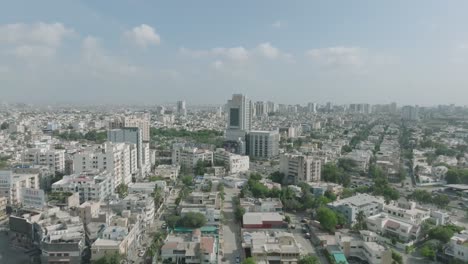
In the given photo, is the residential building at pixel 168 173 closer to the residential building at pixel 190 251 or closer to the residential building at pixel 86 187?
the residential building at pixel 86 187

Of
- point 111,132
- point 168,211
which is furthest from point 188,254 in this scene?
point 111,132

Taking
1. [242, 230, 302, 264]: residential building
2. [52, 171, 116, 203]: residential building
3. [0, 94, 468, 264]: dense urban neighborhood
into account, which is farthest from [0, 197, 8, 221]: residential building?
[242, 230, 302, 264]: residential building

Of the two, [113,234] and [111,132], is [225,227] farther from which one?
[111,132]

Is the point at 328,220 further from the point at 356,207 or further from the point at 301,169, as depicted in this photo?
the point at 301,169

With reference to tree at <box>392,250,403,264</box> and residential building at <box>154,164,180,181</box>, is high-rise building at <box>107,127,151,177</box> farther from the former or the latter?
tree at <box>392,250,403,264</box>

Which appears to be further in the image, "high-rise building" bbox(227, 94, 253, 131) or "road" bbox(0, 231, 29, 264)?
"high-rise building" bbox(227, 94, 253, 131)

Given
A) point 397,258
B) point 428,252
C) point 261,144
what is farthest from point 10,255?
point 261,144
